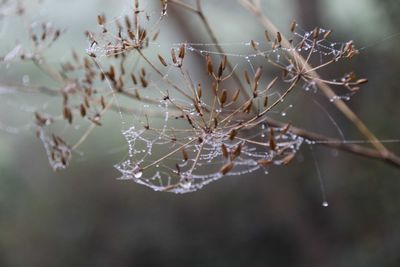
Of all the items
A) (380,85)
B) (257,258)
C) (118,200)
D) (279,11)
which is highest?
(279,11)

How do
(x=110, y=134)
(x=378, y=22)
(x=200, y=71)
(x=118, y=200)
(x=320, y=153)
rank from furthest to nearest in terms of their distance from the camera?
(x=110, y=134), (x=118, y=200), (x=200, y=71), (x=320, y=153), (x=378, y=22)

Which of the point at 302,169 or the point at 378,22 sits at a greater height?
the point at 378,22

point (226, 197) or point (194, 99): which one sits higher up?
point (226, 197)

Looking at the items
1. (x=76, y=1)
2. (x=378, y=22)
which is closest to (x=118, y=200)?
(x=76, y=1)

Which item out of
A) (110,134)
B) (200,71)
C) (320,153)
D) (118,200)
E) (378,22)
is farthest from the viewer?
(110,134)

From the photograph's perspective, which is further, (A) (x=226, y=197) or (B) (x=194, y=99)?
(A) (x=226, y=197)

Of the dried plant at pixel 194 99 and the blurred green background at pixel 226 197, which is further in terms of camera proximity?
the blurred green background at pixel 226 197

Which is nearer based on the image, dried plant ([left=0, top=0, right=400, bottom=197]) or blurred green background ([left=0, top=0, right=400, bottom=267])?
dried plant ([left=0, top=0, right=400, bottom=197])

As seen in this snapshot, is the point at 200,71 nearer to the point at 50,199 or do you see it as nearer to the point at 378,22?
the point at 378,22
